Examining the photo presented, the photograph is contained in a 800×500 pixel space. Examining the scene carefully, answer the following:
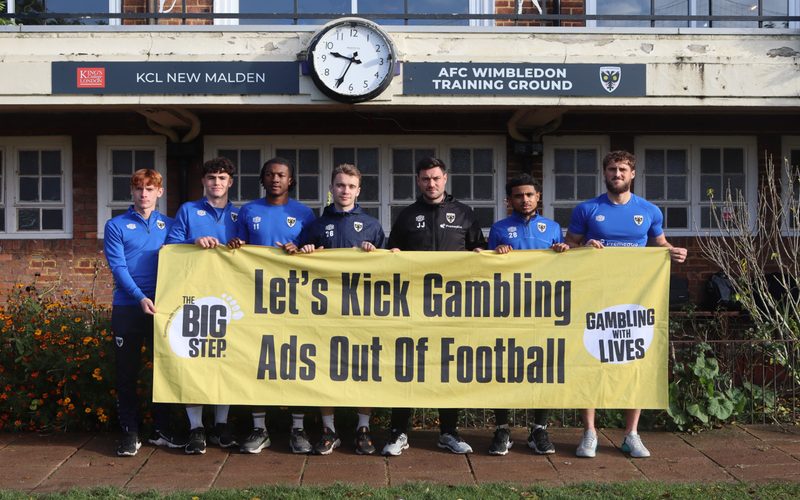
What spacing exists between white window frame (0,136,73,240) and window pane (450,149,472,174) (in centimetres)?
483

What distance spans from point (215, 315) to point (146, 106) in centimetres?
413

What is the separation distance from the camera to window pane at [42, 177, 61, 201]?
1086cm

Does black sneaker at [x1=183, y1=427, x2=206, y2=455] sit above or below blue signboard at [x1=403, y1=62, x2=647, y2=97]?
below

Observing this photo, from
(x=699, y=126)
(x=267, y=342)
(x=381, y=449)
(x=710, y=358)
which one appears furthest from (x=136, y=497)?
(x=699, y=126)

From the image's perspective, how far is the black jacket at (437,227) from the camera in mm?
6070

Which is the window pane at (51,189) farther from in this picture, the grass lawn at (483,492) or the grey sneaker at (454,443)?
the grey sneaker at (454,443)

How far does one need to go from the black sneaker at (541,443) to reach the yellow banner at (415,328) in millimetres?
299

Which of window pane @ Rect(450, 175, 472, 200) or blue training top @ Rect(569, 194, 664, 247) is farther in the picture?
A: window pane @ Rect(450, 175, 472, 200)

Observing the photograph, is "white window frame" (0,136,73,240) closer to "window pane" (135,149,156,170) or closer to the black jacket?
"window pane" (135,149,156,170)

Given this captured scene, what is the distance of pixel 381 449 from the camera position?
627cm

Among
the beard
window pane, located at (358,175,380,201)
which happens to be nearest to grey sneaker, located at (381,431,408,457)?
the beard

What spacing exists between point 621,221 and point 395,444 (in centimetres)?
225

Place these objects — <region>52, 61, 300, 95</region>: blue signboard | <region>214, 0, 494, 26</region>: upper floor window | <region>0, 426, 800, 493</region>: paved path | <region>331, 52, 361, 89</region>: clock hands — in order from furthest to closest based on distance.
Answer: <region>214, 0, 494, 26</region>: upper floor window → <region>52, 61, 300, 95</region>: blue signboard → <region>331, 52, 361, 89</region>: clock hands → <region>0, 426, 800, 493</region>: paved path

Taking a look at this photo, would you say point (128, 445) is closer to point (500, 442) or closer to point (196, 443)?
point (196, 443)
